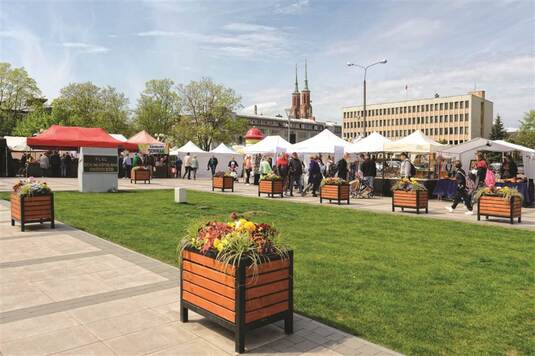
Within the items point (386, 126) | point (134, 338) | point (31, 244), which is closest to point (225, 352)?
point (134, 338)

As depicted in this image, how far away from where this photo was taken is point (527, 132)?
66188 mm

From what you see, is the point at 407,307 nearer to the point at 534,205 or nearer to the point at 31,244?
the point at 31,244

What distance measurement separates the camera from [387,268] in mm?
6789

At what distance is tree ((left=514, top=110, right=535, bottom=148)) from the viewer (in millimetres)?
64375

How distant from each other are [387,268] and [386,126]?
129303 mm

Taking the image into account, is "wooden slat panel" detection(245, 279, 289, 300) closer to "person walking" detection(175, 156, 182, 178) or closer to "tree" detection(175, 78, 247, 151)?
"person walking" detection(175, 156, 182, 178)

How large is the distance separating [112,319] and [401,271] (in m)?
4.13

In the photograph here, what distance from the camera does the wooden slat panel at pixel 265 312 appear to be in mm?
3916

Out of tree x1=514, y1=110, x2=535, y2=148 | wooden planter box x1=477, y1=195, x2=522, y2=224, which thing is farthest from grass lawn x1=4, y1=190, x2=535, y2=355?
tree x1=514, y1=110, x2=535, y2=148

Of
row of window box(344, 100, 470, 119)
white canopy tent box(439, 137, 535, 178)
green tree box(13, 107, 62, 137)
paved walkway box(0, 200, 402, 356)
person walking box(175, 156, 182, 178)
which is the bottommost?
paved walkway box(0, 200, 402, 356)

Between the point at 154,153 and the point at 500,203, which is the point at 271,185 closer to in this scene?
the point at 500,203

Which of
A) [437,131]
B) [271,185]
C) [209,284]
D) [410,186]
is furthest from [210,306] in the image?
[437,131]

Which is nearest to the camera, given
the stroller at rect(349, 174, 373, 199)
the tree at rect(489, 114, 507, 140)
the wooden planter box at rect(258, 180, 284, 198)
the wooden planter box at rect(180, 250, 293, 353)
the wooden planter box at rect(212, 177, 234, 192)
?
the wooden planter box at rect(180, 250, 293, 353)

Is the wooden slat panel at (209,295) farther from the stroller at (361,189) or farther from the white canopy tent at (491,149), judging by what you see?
the white canopy tent at (491,149)
